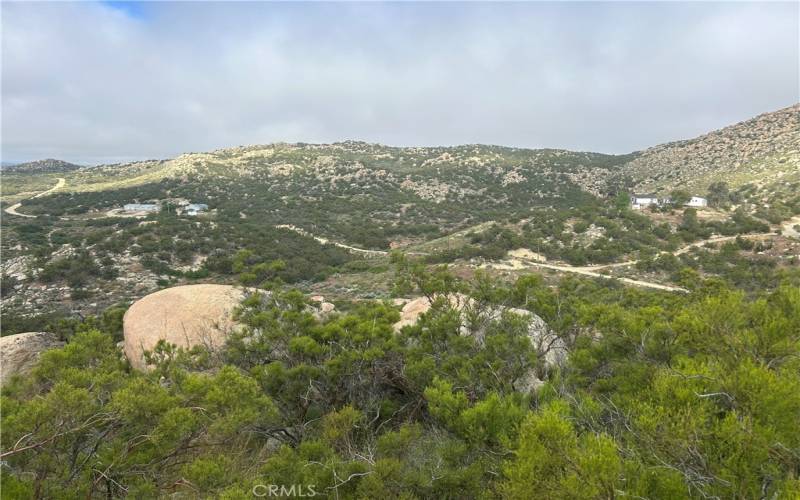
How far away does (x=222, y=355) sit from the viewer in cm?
717

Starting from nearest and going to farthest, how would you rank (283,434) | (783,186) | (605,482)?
(605,482) → (283,434) → (783,186)

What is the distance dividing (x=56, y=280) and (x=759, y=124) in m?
96.7

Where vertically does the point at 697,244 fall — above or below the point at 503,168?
below

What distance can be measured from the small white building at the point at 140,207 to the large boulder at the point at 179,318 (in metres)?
57.3

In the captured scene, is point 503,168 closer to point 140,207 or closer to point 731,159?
point 731,159

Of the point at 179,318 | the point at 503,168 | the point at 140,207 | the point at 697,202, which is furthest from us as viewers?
the point at 503,168

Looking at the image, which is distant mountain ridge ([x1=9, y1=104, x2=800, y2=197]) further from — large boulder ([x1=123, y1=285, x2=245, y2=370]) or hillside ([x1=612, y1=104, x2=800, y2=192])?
large boulder ([x1=123, y1=285, x2=245, y2=370])

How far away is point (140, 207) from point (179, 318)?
2393 inches

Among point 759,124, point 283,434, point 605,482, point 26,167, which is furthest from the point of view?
point 26,167

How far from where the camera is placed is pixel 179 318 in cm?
1060

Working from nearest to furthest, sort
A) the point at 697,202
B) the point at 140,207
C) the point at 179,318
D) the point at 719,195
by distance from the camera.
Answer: the point at 179,318 < the point at 697,202 < the point at 719,195 < the point at 140,207

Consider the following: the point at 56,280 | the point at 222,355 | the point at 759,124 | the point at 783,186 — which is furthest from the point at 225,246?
the point at 759,124

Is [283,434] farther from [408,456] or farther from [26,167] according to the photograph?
[26,167]

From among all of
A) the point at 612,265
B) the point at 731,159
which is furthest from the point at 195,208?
the point at 731,159
